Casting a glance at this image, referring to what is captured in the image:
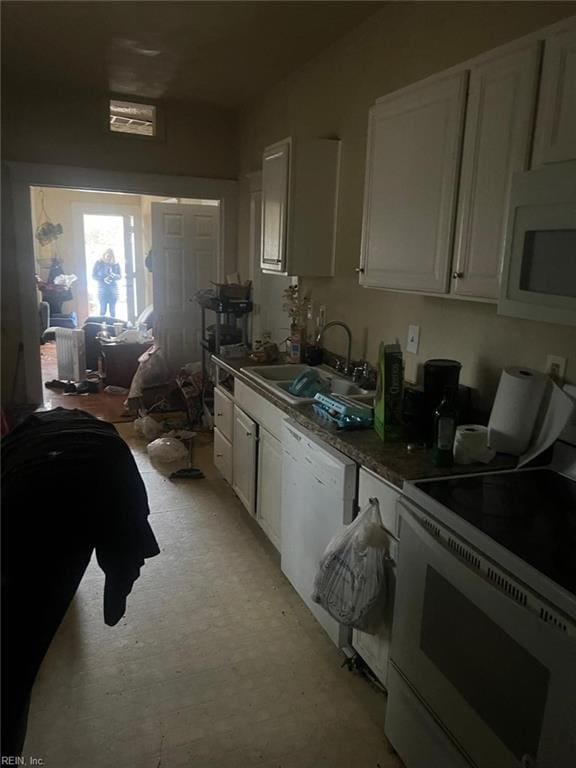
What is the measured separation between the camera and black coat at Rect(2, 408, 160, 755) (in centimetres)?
105

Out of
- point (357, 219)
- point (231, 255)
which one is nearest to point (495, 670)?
point (357, 219)

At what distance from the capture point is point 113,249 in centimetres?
983

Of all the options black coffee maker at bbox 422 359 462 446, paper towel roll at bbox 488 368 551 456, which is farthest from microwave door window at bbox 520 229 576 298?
black coffee maker at bbox 422 359 462 446

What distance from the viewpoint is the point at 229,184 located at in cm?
507

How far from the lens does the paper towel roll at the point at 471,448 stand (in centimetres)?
184

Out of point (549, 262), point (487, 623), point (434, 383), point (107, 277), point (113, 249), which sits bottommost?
point (487, 623)

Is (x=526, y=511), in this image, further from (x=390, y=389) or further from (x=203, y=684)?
(x=203, y=684)

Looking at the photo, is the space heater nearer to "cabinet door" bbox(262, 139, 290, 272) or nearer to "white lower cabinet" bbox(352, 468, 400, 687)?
"cabinet door" bbox(262, 139, 290, 272)

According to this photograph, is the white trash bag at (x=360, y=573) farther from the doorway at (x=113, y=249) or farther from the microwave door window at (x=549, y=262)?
the doorway at (x=113, y=249)

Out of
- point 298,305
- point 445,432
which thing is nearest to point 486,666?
point 445,432

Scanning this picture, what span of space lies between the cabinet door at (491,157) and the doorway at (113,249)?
8.75m

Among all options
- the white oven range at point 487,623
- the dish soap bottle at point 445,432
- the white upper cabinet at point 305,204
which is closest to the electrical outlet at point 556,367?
the white oven range at point 487,623

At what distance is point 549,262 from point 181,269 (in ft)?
15.6

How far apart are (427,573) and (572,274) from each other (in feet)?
2.94
